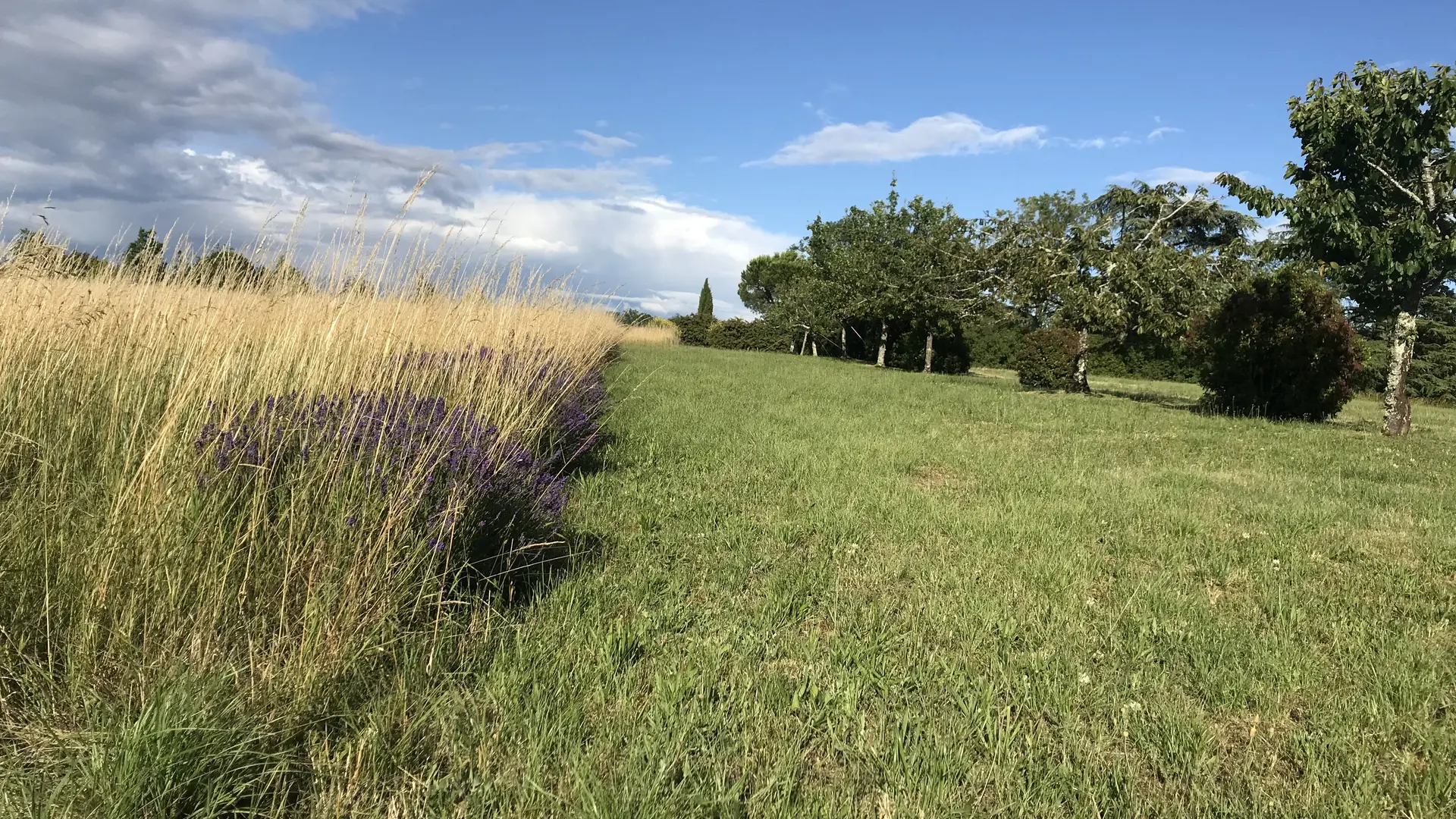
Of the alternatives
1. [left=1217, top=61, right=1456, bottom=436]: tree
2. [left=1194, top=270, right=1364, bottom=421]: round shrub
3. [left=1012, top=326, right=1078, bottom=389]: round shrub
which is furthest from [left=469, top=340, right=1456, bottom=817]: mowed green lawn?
[left=1012, top=326, right=1078, bottom=389]: round shrub

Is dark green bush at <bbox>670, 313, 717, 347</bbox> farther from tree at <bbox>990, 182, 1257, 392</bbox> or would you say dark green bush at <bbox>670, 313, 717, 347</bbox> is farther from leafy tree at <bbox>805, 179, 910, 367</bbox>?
tree at <bbox>990, 182, 1257, 392</bbox>

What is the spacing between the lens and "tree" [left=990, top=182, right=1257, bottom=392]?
556 inches

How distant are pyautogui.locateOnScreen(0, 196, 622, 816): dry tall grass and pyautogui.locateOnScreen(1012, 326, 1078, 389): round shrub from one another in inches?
744

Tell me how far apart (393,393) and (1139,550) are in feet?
13.7

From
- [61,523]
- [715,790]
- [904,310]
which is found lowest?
[715,790]

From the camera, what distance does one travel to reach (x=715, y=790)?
5.95 feet

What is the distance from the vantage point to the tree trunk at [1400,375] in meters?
9.77

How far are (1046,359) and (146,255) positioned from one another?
1999 cm

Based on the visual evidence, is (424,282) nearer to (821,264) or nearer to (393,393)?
(393,393)

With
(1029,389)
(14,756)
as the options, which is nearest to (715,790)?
(14,756)

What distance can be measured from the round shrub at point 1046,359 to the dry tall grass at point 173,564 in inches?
744

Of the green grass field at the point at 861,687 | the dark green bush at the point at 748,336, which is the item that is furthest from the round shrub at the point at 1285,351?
the dark green bush at the point at 748,336

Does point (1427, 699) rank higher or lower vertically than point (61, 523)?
lower

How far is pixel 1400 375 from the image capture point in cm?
992
